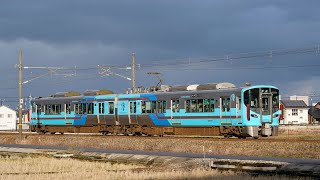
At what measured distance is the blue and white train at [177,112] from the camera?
3519 centimetres

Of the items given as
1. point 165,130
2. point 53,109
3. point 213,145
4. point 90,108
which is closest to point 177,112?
point 165,130

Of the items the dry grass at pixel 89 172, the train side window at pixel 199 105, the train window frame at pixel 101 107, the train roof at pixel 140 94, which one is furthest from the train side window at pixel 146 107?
the dry grass at pixel 89 172

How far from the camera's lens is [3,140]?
46.0 metres

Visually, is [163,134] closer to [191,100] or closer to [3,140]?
[191,100]

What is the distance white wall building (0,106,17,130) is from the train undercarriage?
61.9 metres

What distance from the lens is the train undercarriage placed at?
35250mm

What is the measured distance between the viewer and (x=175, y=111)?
39062mm

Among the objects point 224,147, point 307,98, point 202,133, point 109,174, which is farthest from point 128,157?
point 307,98

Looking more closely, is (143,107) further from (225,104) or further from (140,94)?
(225,104)

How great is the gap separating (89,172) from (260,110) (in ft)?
60.1

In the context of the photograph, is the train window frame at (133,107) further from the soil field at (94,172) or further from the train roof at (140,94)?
the soil field at (94,172)

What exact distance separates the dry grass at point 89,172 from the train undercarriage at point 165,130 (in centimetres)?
1387

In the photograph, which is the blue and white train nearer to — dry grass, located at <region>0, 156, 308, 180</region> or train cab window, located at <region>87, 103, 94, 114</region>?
train cab window, located at <region>87, 103, 94, 114</region>

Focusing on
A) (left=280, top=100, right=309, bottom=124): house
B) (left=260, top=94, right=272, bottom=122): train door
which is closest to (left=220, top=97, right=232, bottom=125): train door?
(left=260, top=94, right=272, bottom=122): train door
